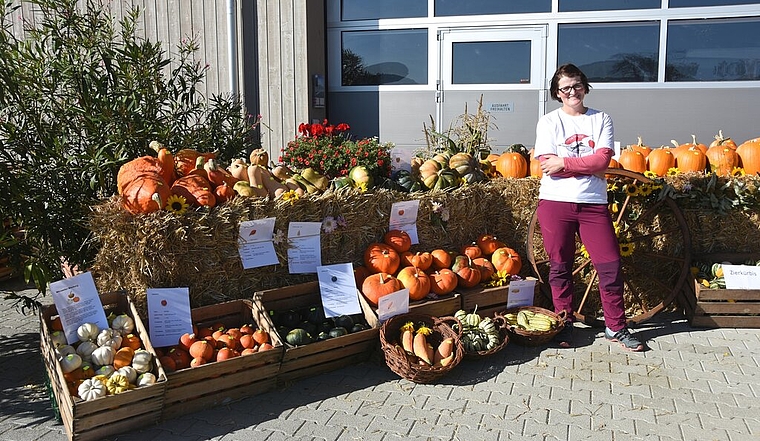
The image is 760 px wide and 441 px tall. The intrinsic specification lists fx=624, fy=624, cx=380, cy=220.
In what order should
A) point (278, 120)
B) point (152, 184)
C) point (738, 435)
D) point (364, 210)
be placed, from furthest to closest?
point (278, 120) < point (364, 210) < point (152, 184) < point (738, 435)

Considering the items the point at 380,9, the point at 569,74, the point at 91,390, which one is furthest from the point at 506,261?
the point at 380,9

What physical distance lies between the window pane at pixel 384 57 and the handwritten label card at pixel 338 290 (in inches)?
203

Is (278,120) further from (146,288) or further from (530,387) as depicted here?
(530,387)

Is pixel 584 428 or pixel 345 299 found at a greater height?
pixel 345 299

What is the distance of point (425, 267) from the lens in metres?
4.67

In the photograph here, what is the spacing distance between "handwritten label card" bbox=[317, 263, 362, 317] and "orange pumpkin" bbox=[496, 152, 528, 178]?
72.9 inches

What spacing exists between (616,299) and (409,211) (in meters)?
1.63

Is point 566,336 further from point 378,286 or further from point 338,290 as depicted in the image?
point 338,290

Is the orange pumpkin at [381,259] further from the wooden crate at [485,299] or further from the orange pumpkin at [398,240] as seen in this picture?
the wooden crate at [485,299]

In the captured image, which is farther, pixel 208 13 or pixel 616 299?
pixel 208 13

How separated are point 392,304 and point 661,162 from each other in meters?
2.84

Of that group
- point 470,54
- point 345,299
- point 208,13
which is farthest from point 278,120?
point 345,299

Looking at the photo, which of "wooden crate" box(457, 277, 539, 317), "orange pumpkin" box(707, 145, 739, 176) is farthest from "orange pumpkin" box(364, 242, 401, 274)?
"orange pumpkin" box(707, 145, 739, 176)

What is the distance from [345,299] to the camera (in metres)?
4.31
